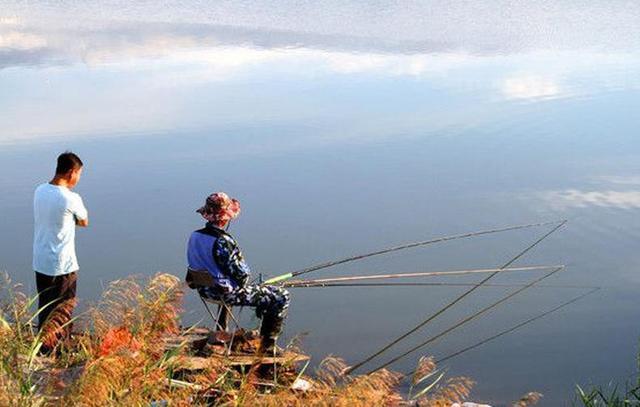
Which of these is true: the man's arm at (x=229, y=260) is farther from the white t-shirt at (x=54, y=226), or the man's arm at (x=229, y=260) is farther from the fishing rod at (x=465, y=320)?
the fishing rod at (x=465, y=320)

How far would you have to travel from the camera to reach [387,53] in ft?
65.3

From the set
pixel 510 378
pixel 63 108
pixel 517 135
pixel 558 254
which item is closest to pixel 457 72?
pixel 517 135

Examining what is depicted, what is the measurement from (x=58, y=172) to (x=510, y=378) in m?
3.42

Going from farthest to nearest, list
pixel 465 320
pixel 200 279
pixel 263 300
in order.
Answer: pixel 465 320 → pixel 263 300 → pixel 200 279

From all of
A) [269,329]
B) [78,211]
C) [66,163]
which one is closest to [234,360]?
[269,329]

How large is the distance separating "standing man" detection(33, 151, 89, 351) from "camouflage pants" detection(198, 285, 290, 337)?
2.46 feet

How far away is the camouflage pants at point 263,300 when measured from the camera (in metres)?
6.08

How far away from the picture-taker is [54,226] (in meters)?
5.84

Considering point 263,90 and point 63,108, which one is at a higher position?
point 263,90

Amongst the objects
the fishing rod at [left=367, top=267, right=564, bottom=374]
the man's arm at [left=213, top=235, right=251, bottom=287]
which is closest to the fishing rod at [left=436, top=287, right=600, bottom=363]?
the fishing rod at [left=367, top=267, right=564, bottom=374]

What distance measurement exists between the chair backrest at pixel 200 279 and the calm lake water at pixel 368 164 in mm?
1092

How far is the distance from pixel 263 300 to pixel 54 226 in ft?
4.01

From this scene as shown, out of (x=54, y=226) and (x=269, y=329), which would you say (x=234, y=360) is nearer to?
(x=269, y=329)

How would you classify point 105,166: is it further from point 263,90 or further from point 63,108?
point 263,90
